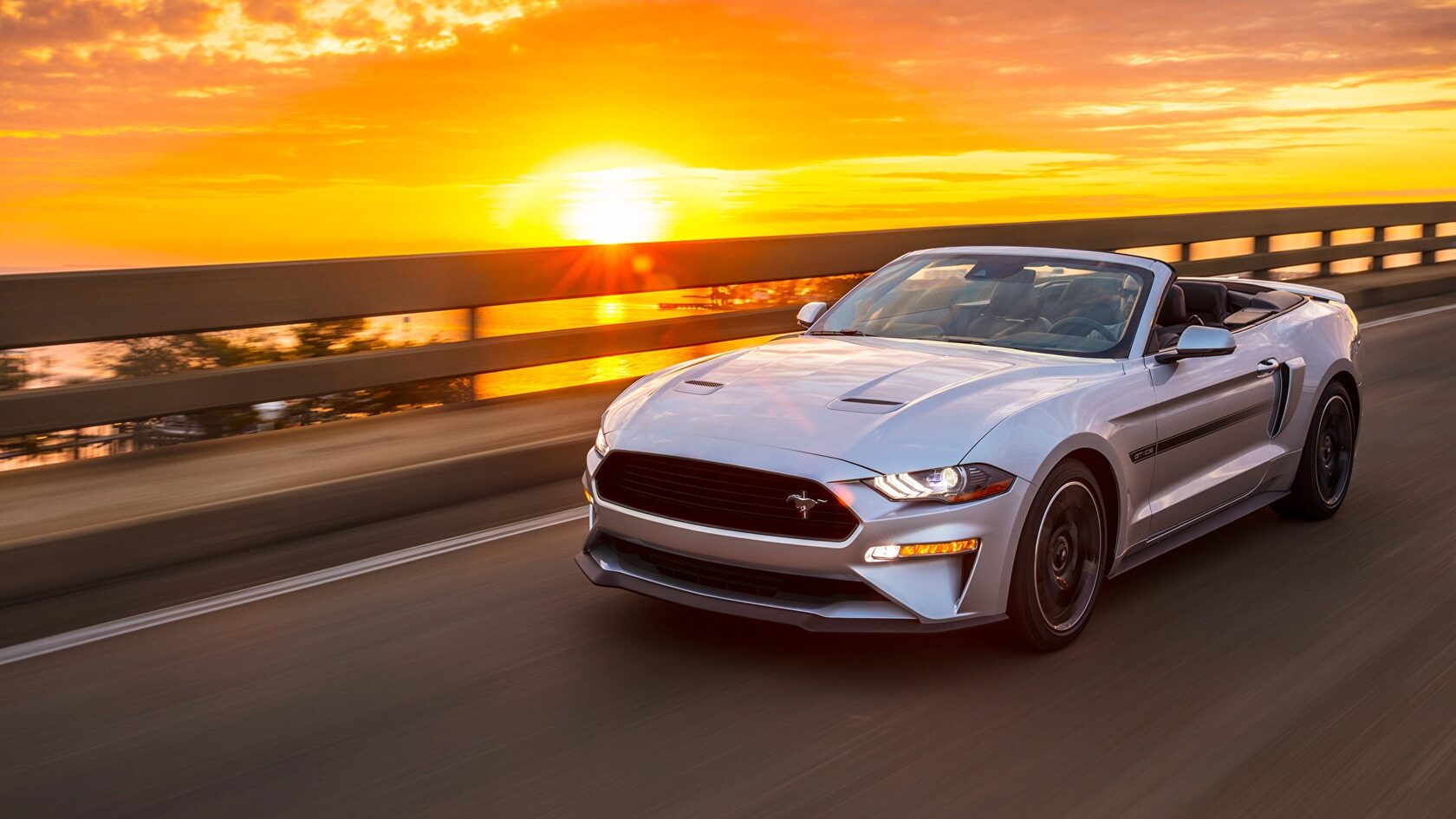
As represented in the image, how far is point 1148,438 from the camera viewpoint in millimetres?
5645

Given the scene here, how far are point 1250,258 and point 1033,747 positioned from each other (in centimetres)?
1672

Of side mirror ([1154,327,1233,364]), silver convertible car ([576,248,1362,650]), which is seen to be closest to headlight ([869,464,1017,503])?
silver convertible car ([576,248,1362,650])

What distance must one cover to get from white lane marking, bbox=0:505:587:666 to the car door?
114 inches

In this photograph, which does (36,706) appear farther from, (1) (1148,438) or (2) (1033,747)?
(1) (1148,438)

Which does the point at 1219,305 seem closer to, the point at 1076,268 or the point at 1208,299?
the point at 1208,299

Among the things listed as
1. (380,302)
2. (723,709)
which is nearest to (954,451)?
(723,709)

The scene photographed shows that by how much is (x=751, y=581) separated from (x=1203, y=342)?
7.32ft

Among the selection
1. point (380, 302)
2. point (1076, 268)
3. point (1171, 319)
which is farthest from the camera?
point (380, 302)

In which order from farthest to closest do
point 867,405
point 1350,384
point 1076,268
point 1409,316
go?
point 1409,316 → point 1350,384 → point 1076,268 → point 867,405

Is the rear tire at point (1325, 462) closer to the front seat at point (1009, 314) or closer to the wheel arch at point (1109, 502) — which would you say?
the front seat at point (1009, 314)

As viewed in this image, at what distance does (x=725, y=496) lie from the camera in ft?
16.0

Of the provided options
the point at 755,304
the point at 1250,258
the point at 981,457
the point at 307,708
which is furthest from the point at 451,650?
the point at 1250,258

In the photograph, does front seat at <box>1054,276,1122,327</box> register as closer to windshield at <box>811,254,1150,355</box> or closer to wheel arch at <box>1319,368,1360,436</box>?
windshield at <box>811,254,1150,355</box>

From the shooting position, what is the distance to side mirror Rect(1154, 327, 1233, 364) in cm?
579
